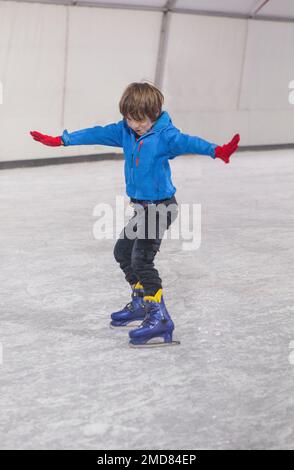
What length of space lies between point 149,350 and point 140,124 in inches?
43.6

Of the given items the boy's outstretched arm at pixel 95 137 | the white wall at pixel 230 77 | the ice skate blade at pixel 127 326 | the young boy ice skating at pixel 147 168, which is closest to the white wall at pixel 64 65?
the white wall at pixel 230 77

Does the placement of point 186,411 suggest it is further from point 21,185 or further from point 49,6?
point 49,6

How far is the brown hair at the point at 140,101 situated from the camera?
138 inches

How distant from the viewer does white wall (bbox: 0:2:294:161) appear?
11125 mm

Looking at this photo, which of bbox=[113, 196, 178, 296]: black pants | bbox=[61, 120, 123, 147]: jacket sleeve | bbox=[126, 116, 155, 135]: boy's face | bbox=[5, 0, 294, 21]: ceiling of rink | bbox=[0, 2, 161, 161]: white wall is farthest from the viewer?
bbox=[5, 0, 294, 21]: ceiling of rink

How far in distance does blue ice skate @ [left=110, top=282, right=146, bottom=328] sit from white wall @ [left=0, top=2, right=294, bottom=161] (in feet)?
24.7

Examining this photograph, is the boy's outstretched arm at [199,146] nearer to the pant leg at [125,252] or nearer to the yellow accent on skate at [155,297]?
the pant leg at [125,252]

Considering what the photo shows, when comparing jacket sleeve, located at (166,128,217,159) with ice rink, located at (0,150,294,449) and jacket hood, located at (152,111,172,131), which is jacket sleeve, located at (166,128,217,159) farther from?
ice rink, located at (0,150,294,449)

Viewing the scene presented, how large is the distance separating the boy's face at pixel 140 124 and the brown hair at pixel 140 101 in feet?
0.09

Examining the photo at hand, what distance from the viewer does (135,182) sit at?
375cm

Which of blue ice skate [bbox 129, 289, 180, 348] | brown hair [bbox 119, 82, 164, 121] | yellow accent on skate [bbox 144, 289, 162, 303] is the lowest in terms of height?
blue ice skate [bbox 129, 289, 180, 348]

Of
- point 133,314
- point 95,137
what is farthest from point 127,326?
point 95,137

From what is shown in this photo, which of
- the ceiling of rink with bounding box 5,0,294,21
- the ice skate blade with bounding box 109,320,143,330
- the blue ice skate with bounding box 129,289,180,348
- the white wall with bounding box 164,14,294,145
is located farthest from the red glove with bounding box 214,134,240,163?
the white wall with bounding box 164,14,294,145

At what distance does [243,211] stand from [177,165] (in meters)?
4.57
